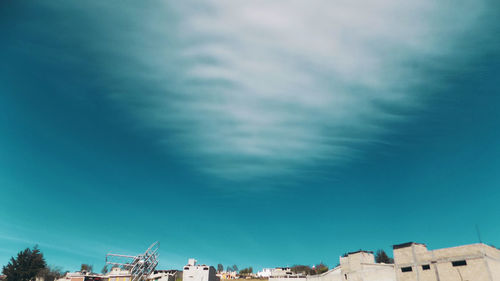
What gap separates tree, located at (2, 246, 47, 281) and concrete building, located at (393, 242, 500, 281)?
114560mm

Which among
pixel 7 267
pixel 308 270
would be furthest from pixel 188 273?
pixel 7 267

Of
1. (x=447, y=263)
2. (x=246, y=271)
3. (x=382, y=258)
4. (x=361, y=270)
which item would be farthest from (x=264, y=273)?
(x=447, y=263)

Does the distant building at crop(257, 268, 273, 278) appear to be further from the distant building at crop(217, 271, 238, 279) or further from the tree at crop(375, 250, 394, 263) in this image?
the tree at crop(375, 250, 394, 263)

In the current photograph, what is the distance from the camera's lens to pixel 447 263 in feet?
173

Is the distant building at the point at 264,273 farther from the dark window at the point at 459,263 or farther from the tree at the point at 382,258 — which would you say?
the dark window at the point at 459,263

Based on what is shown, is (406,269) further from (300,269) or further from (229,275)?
(229,275)

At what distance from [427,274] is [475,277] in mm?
7923

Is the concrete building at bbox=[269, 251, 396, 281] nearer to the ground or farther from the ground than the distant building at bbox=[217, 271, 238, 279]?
nearer to the ground

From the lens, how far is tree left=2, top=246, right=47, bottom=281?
103 m

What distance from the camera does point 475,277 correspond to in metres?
48.4

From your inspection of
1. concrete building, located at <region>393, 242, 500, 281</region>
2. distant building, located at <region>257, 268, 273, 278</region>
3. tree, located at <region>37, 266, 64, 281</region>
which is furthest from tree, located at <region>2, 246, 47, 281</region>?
concrete building, located at <region>393, 242, 500, 281</region>

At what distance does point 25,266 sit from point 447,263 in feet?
408

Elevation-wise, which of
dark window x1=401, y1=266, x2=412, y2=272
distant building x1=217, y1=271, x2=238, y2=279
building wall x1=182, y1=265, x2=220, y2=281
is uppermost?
distant building x1=217, y1=271, x2=238, y2=279

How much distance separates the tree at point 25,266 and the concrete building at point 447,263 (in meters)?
115
